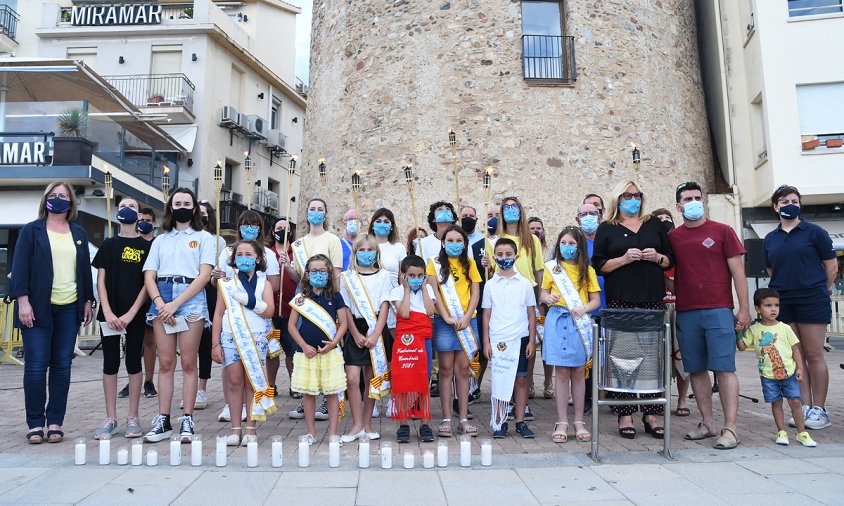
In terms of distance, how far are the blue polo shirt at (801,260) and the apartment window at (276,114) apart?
24.9 metres

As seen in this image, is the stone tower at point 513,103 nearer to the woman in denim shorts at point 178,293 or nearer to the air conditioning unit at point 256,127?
the woman in denim shorts at point 178,293

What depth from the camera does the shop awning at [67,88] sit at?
49.3 ft

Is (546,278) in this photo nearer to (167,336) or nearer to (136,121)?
(167,336)

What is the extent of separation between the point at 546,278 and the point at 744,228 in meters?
12.4

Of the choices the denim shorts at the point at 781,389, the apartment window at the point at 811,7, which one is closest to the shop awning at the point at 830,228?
the apartment window at the point at 811,7

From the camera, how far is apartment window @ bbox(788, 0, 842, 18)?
1480 centimetres

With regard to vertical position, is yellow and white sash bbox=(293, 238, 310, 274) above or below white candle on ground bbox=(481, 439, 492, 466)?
above

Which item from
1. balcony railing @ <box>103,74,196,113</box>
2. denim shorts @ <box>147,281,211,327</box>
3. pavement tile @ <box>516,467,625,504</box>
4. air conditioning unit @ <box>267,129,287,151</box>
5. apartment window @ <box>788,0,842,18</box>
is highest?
balcony railing @ <box>103,74,196,113</box>

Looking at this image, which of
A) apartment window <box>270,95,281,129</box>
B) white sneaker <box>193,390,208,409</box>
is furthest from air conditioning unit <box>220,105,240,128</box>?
white sneaker <box>193,390,208,409</box>

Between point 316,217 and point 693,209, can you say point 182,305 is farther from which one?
point 693,209

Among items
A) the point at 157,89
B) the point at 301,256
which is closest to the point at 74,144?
the point at 157,89

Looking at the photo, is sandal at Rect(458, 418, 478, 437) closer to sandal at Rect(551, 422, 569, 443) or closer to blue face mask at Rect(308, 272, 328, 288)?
sandal at Rect(551, 422, 569, 443)

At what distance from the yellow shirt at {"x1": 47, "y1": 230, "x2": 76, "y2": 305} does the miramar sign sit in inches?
837

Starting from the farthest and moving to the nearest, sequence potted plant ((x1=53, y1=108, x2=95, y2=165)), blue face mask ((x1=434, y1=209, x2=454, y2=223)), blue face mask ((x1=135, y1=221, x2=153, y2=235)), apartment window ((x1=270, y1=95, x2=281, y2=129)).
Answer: apartment window ((x1=270, y1=95, x2=281, y2=129)) → potted plant ((x1=53, y1=108, x2=95, y2=165)) → blue face mask ((x1=434, y1=209, x2=454, y2=223)) → blue face mask ((x1=135, y1=221, x2=153, y2=235))
